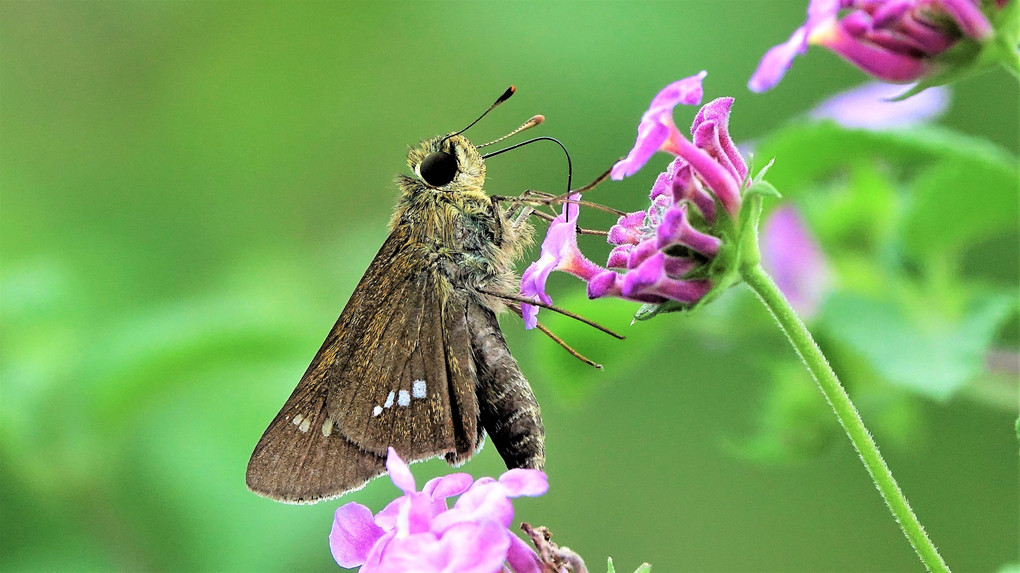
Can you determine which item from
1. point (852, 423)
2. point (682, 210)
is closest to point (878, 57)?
point (682, 210)

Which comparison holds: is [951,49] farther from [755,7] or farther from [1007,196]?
[755,7]

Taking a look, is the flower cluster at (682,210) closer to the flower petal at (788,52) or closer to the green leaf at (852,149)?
the flower petal at (788,52)

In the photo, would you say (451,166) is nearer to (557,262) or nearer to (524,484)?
(557,262)

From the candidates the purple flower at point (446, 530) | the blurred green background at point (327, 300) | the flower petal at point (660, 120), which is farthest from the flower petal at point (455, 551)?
the blurred green background at point (327, 300)

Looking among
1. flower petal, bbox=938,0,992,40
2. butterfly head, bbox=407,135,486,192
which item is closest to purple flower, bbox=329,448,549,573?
flower petal, bbox=938,0,992,40

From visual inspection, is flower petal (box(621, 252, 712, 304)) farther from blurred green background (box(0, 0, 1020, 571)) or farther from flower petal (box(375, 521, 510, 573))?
blurred green background (box(0, 0, 1020, 571))

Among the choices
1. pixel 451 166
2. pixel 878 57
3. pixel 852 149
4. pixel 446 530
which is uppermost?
pixel 878 57
